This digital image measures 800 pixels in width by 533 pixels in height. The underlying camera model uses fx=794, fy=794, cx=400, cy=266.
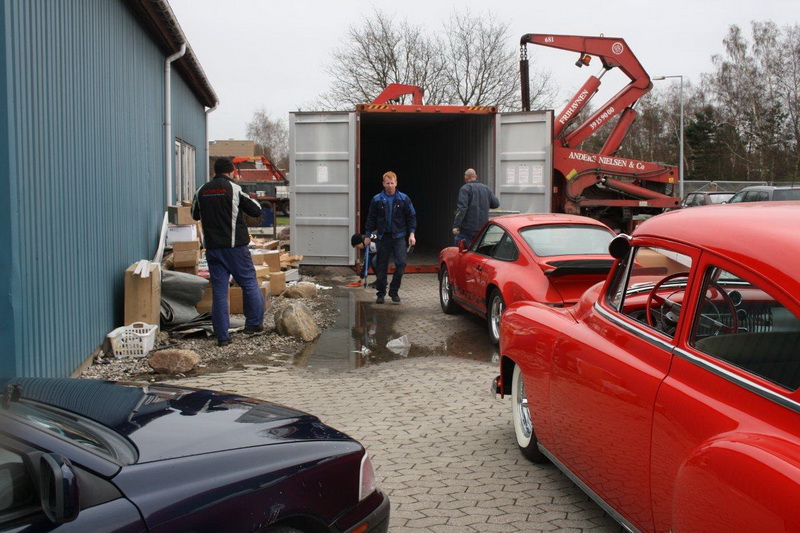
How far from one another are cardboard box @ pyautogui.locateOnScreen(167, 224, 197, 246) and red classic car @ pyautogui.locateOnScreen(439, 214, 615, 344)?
4051 mm

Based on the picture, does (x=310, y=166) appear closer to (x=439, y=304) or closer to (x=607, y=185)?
(x=439, y=304)

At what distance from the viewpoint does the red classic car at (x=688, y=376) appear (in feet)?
8.20

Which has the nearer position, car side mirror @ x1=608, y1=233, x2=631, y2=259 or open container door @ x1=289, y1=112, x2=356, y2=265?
car side mirror @ x1=608, y1=233, x2=631, y2=259

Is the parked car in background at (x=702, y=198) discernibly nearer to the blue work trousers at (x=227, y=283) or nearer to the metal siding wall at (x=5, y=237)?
the blue work trousers at (x=227, y=283)

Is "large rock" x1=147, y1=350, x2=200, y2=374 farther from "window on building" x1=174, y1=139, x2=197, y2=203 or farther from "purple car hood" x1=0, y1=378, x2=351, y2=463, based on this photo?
"window on building" x1=174, y1=139, x2=197, y2=203

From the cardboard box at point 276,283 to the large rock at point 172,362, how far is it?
4340 millimetres

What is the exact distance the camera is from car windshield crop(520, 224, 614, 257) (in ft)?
27.8

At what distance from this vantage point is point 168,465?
2506mm

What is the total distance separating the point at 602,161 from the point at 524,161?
3196 mm

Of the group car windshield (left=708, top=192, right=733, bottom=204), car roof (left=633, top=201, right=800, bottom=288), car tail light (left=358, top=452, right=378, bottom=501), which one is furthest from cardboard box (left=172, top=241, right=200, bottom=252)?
car windshield (left=708, top=192, right=733, bottom=204)

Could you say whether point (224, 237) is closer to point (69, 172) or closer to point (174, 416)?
point (69, 172)

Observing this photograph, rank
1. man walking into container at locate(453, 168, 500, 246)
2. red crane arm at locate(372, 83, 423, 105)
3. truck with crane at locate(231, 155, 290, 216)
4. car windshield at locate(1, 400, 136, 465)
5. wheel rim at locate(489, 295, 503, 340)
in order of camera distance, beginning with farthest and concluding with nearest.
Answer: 1. truck with crane at locate(231, 155, 290, 216)
2. red crane arm at locate(372, 83, 423, 105)
3. man walking into container at locate(453, 168, 500, 246)
4. wheel rim at locate(489, 295, 503, 340)
5. car windshield at locate(1, 400, 136, 465)

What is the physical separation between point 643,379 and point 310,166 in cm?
1168

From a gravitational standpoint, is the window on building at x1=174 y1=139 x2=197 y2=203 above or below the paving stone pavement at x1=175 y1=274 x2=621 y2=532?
above
